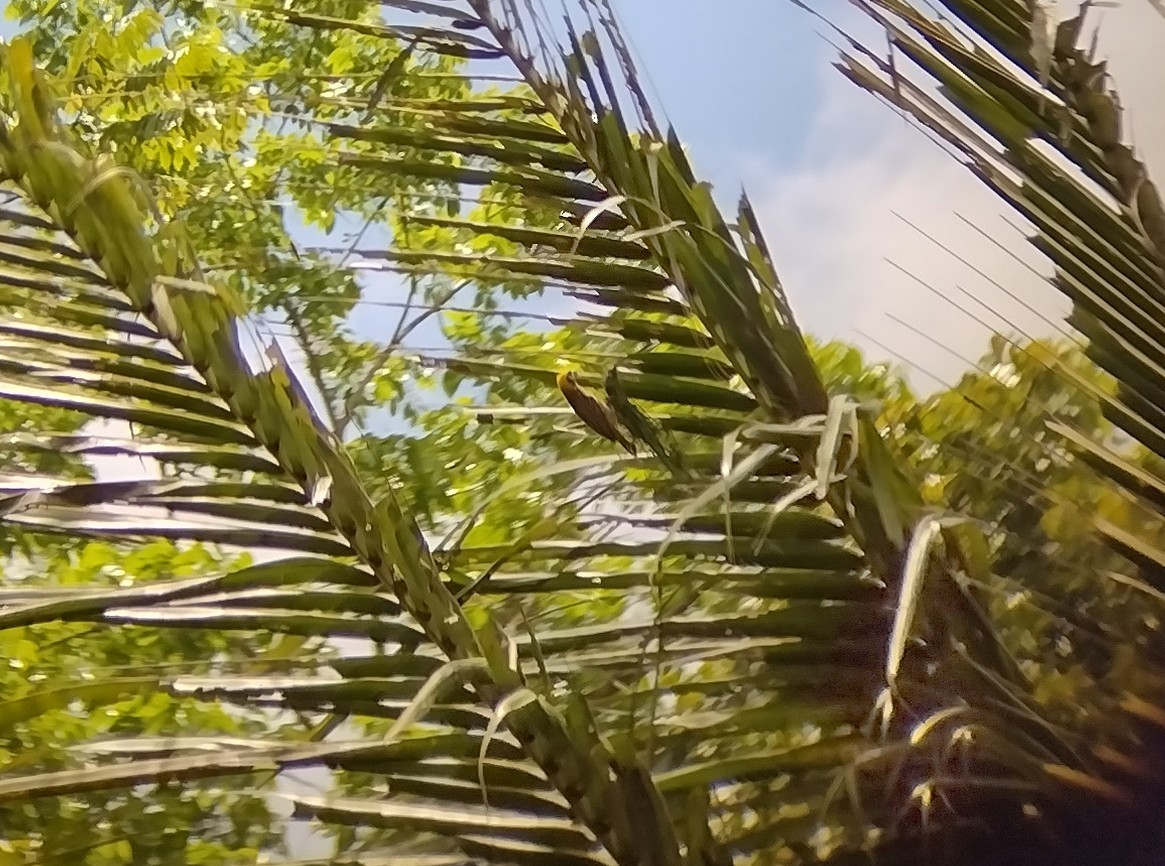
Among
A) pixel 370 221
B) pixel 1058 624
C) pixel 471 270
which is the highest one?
pixel 370 221

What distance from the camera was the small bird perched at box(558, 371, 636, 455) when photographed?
1.09 ft

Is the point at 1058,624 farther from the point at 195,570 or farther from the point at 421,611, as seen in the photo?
the point at 195,570

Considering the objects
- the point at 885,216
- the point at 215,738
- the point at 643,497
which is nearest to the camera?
the point at 215,738

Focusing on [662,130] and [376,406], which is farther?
[376,406]

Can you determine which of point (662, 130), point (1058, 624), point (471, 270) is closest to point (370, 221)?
point (471, 270)

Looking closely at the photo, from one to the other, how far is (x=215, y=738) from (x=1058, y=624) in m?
0.41

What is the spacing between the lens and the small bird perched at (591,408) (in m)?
0.33

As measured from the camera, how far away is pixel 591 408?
336 mm

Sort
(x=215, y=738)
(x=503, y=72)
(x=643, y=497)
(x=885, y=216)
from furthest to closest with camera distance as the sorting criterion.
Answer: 1. (x=885, y=216)
2. (x=503, y=72)
3. (x=643, y=497)
4. (x=215, y=738)

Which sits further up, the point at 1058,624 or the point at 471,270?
the point at 471,270

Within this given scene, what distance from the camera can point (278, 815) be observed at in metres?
0.50

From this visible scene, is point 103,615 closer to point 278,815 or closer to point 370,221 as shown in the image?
point 278,815

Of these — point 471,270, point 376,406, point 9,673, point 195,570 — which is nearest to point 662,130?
point 471,270

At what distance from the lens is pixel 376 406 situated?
0.64m
